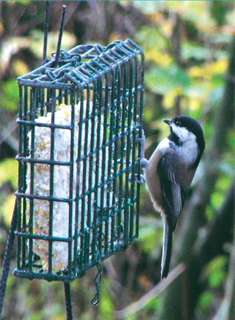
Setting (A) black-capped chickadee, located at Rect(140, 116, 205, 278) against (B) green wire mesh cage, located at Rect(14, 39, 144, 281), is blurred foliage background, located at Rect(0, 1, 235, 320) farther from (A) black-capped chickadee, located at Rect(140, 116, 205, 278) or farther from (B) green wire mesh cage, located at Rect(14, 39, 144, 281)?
(B) green wire mesh cage, located at Rect(14, 39, 144, 281)

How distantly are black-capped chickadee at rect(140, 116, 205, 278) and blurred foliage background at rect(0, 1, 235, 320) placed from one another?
3.55ft

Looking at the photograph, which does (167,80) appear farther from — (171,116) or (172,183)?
(172,183)

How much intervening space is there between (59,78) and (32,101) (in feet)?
0.59

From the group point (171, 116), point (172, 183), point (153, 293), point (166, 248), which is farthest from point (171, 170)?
point (153, 293)

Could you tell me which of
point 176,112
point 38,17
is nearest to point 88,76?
point 176,112

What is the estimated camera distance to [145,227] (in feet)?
17.3

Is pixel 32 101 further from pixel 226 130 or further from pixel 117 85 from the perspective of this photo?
pixel 226 130

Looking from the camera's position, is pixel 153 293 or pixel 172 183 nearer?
pixel 172 183

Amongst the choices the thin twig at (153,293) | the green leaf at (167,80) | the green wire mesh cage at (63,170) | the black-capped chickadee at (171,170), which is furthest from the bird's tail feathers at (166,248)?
the thin twig at (153,293)

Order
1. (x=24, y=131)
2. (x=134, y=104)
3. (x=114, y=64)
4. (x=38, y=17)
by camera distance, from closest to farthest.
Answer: (x=24, y=131) → (x=114, y=64) → (x=134, y=104) → (x=38, y=17)

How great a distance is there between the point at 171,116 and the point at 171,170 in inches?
75.6

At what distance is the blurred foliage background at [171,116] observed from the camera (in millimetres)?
4952

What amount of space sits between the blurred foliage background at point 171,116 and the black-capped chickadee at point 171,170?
1.08m

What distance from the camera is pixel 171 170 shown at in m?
3.61
